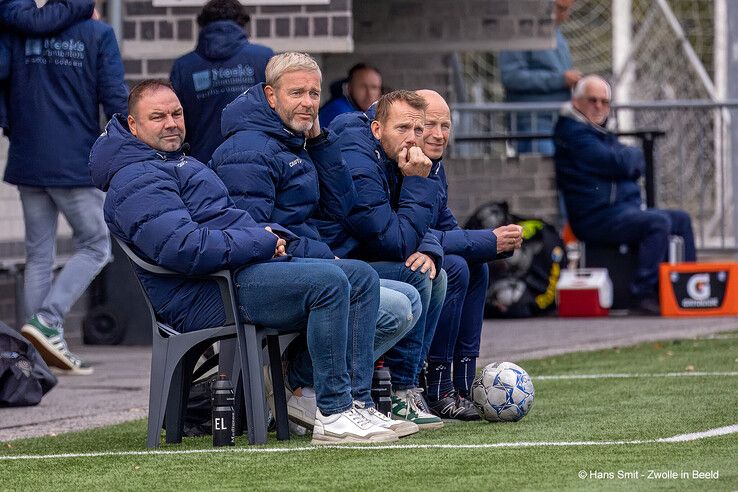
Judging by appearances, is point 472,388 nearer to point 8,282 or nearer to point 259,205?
point 259,205

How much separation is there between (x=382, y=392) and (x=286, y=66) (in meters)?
1.39

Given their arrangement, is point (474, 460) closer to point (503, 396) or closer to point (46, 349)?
point (503, 396)

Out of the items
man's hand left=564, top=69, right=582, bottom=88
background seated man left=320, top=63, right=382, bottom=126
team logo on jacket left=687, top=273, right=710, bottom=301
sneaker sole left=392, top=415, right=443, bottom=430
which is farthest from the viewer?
man's hand left=564, top=69, right=582, bottom=88

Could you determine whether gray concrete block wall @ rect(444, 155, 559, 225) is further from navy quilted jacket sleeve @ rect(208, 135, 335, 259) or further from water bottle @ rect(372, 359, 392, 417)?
navy quilted jacket sleeve @ rect(208, 135, 335, 259)

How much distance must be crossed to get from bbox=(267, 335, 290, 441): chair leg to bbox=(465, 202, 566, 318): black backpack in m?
7.72

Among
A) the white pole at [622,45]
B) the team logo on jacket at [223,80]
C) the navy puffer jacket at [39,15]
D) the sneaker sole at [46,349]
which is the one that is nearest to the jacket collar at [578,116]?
the team logo on jacket at [223,80]

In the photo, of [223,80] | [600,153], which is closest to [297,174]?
[223,80]

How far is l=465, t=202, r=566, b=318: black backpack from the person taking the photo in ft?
49.6

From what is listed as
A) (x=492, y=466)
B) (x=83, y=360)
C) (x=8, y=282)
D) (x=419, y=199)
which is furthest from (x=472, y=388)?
(x=8, y=282)

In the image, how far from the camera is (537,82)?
1786 centimetres

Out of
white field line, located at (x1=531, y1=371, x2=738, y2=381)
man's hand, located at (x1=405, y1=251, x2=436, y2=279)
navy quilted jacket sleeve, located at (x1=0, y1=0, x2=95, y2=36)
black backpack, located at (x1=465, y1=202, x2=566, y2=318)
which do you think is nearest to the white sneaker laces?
man's hand, located at (x1=405, y1=251, x2=436, y2=279)

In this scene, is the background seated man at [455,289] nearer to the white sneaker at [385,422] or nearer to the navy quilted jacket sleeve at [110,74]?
the white sneaker at [385,422]

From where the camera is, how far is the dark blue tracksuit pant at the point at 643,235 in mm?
15070

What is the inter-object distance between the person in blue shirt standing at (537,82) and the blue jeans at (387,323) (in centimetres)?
1006
